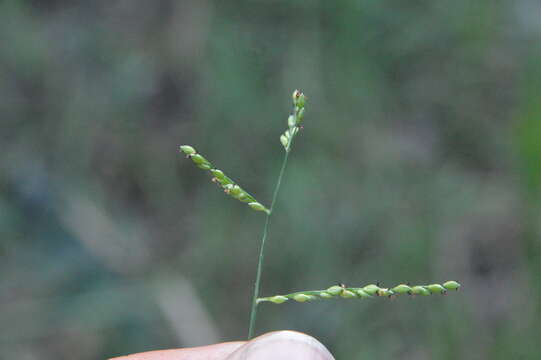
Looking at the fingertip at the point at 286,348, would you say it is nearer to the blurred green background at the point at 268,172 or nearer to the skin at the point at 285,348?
the skin at the point at 285,348

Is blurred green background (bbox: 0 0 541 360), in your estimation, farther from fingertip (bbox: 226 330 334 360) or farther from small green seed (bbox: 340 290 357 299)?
small green seed (bbox: 340 290 357 299)

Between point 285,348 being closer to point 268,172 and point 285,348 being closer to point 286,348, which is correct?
point 286,348

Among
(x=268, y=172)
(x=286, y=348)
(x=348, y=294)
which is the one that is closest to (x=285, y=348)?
(x=286, y=348)

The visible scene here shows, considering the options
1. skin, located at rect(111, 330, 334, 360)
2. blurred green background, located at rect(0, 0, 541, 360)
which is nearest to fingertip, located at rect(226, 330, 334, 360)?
skin, located at rect(111, 330, 334, 360)

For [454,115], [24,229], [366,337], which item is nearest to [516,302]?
[366,337]

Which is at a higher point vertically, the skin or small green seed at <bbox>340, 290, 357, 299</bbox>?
small green seed at <bbox>340, 290, 357, 299</bbox>

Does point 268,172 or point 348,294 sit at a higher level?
point 348,294

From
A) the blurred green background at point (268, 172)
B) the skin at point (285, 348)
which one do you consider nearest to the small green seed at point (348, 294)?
the skin at point (285, 348)

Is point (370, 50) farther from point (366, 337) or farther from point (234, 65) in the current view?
point (366, 337)

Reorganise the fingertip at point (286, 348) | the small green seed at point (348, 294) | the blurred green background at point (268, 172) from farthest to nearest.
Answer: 1. the blurred green background at point (268, 172)
2. the fingertip at point (286, 348)
3. the small green seed at point (348, 294)
